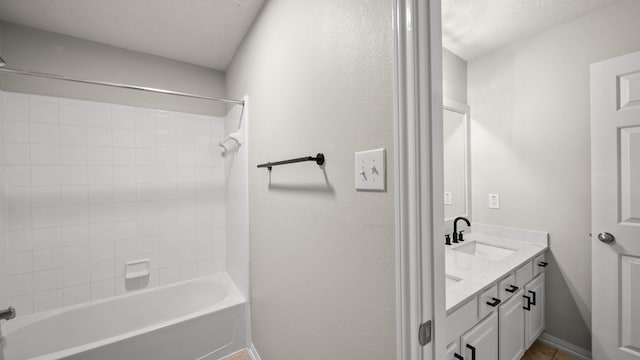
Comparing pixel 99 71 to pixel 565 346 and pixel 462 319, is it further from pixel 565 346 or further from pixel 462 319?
pixel 565 346

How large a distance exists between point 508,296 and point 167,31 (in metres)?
2.83

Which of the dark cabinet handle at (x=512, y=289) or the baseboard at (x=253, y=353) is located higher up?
the dark cabinet handle at (x=512, y=289)

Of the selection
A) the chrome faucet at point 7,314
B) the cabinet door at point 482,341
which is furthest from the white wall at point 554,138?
the chrome faucet at point 7,314

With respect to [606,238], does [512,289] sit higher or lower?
lower

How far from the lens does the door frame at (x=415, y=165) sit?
577mm

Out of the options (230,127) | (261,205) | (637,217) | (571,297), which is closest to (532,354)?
(571,297)

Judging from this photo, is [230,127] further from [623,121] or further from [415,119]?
[623,121]

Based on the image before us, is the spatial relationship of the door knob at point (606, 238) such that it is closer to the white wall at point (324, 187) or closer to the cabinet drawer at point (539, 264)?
the cabinet drawer at point (539, 264)

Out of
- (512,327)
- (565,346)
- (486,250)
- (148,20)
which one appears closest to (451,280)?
(512,327)

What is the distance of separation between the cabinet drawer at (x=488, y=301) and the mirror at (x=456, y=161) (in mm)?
811

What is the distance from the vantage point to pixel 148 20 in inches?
64.2

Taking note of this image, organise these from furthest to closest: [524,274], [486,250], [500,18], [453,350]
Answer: [486,250], [500,18], [524,274], [453,350]

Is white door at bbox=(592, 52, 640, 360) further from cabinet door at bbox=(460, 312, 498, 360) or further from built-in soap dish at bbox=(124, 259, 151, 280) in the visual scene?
built-in soap dish at bbox=(124, 259, 151, 280)

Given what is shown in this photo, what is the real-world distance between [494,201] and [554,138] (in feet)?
2.05
